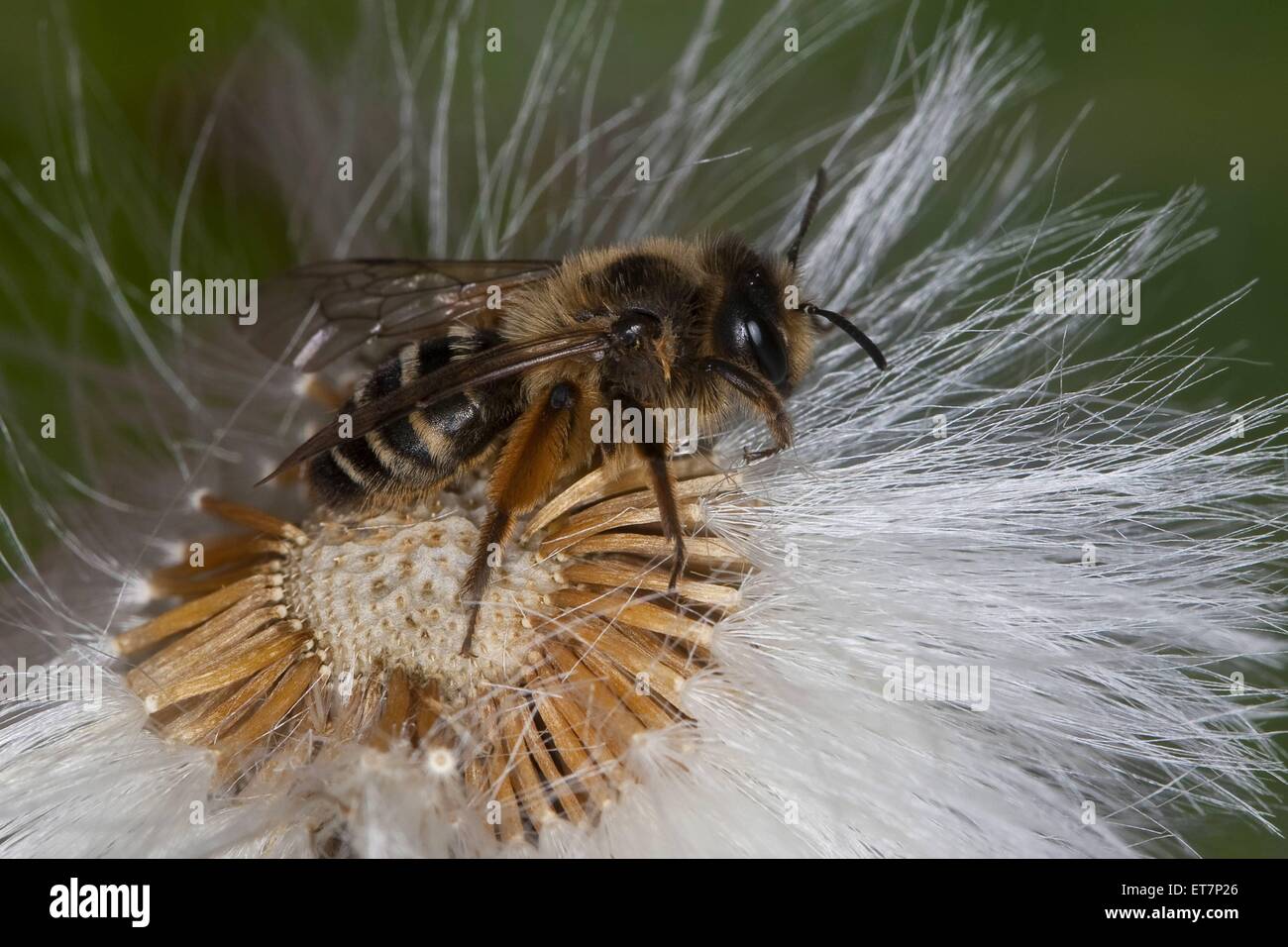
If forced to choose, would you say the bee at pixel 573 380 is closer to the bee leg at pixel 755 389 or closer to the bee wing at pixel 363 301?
the bee leg at pixel 755 389

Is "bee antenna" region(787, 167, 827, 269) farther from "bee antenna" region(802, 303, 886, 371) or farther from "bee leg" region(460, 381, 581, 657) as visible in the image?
"bee leg" region(460, 381, 581, 657)

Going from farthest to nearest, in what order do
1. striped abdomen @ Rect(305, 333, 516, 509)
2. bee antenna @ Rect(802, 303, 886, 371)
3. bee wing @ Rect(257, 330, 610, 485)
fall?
1. bee antenna @ Rect(802, 303, 886, 371)
2. striped abdomen @ Rect(305, 333, 516, 509)
3. bee wing @ Rect(257, 330, 610, 485)

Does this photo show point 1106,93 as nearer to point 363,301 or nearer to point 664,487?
point 664,487

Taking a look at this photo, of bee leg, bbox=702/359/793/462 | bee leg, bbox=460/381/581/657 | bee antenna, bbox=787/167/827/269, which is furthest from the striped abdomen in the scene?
bee antenna, bbox=787/167/827/269

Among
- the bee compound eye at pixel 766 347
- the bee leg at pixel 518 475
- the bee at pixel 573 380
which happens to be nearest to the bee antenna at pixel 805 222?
the bee at pixel 573 380

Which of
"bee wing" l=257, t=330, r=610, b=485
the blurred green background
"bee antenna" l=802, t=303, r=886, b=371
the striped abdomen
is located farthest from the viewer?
the blurred green background

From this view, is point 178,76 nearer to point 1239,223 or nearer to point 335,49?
point 335,49
